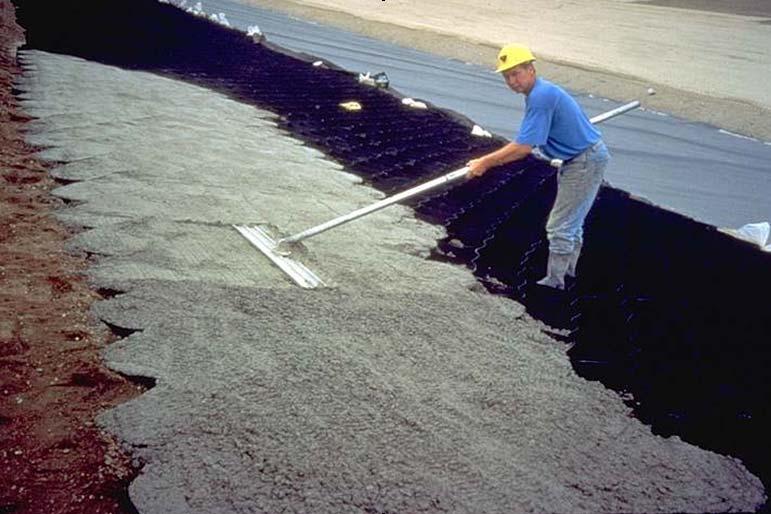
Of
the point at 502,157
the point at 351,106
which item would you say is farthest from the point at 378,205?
the point at 351,106

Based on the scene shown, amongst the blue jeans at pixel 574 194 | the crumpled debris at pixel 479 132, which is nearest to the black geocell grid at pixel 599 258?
the crumpled debris at pixel 479 132

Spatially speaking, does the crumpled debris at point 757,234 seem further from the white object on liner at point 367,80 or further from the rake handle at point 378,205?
the white object on liner at point 367,80

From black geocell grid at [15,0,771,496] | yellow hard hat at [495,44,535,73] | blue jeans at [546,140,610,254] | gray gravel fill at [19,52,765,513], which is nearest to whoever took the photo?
gray gravel fill at [19,52,765,513]

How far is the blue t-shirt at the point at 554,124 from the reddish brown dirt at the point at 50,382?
7.87 ft

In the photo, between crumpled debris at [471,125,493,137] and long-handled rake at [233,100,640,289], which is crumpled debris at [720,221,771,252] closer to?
long-handled rake at [233,100,640,289]

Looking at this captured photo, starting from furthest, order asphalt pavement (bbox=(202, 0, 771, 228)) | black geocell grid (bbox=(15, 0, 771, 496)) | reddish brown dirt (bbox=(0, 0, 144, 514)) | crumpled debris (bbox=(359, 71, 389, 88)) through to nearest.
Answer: crumpled debris (bbox=(359, 71, 389, 88)) < asphalt pavement (bbox=(202, 0, 771, 228)) < black geocell grid (bbox=(15, 0, 771, 496)) < reddish brown dirt (bbox=(0, 0, 144, 514))

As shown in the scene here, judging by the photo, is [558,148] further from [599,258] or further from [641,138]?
[641,138]

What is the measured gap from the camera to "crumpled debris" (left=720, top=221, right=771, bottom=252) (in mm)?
5027

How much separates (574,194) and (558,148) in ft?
1.01

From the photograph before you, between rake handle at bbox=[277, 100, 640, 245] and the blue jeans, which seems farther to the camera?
the blue jeans

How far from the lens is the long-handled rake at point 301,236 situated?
3318mm

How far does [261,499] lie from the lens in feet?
6.16

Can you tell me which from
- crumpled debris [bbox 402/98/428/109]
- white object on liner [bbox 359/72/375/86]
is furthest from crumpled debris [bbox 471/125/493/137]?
white object on liner [bbox 359/72/375/86]

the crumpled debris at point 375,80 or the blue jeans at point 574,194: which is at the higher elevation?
the crumpled debris at point 375,80
